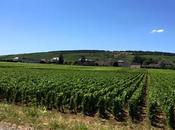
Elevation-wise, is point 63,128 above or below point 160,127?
above

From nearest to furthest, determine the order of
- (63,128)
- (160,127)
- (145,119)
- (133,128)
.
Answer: (63,128), (133,128), (160,127), (145,119)

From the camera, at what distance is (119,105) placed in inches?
758

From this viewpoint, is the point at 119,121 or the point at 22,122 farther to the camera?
the point at 119,121

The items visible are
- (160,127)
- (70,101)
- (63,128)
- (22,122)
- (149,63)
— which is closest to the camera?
(63,128)

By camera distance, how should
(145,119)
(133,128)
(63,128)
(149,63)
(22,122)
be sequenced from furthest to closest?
(149,63)
(145,119)
(133,128)
(22,122)
(63,128)

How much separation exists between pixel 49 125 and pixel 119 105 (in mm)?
7983

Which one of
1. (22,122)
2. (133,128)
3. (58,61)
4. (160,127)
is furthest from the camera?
(58,61)

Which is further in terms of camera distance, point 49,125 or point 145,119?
point 145,119

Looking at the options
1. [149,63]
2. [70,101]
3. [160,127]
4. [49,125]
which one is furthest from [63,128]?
[149,63]

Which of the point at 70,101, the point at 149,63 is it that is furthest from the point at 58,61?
the point at 70,101

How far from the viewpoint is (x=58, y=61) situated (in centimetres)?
16350

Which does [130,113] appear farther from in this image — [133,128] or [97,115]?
[133,128]

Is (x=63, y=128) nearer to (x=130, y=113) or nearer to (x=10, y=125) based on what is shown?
(x=10, y=125)

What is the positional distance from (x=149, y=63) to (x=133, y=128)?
167 meters
